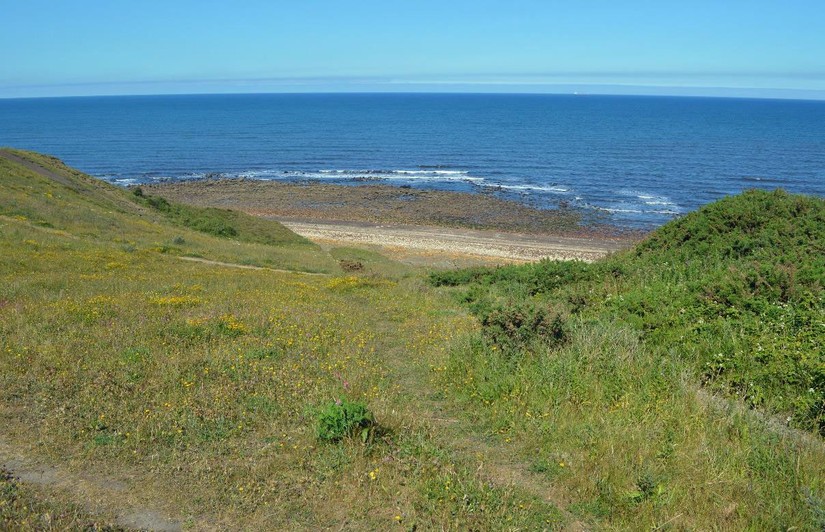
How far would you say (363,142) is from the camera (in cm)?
12238

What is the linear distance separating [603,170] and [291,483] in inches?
3179

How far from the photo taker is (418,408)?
29.1ft

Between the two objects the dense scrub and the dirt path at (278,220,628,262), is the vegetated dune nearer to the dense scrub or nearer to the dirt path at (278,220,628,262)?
the dense scrub

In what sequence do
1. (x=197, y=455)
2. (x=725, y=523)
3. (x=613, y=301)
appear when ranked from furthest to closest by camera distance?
(x=613, y=301) → (x=197, y=455) → (x=725, y=523)

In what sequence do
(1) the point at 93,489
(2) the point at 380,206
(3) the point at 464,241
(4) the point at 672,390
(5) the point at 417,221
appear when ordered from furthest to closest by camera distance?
(2) the point at 380,206 → (5) the point at 417,221 → (3) the point at 464,241 → (4) the point at 672,390 → (1) the point at 93,489

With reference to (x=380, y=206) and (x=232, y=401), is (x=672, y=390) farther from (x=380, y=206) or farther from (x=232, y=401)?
(x=380, y=206)

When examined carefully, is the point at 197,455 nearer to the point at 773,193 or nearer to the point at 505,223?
the point at 773,193

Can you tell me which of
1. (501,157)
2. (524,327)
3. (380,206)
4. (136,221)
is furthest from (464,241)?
(501,157)

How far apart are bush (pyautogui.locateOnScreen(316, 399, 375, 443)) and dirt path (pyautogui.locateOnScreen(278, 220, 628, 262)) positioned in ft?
112

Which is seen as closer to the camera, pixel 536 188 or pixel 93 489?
pixel 93 489

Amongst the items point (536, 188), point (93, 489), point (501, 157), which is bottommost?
point (536, 188)

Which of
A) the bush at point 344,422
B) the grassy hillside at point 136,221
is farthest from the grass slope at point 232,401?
the grassy hillside at point 136,221

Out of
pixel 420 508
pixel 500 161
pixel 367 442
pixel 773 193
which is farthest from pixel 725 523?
pixel 500 161

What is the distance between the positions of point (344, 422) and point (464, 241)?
40.5 meters
